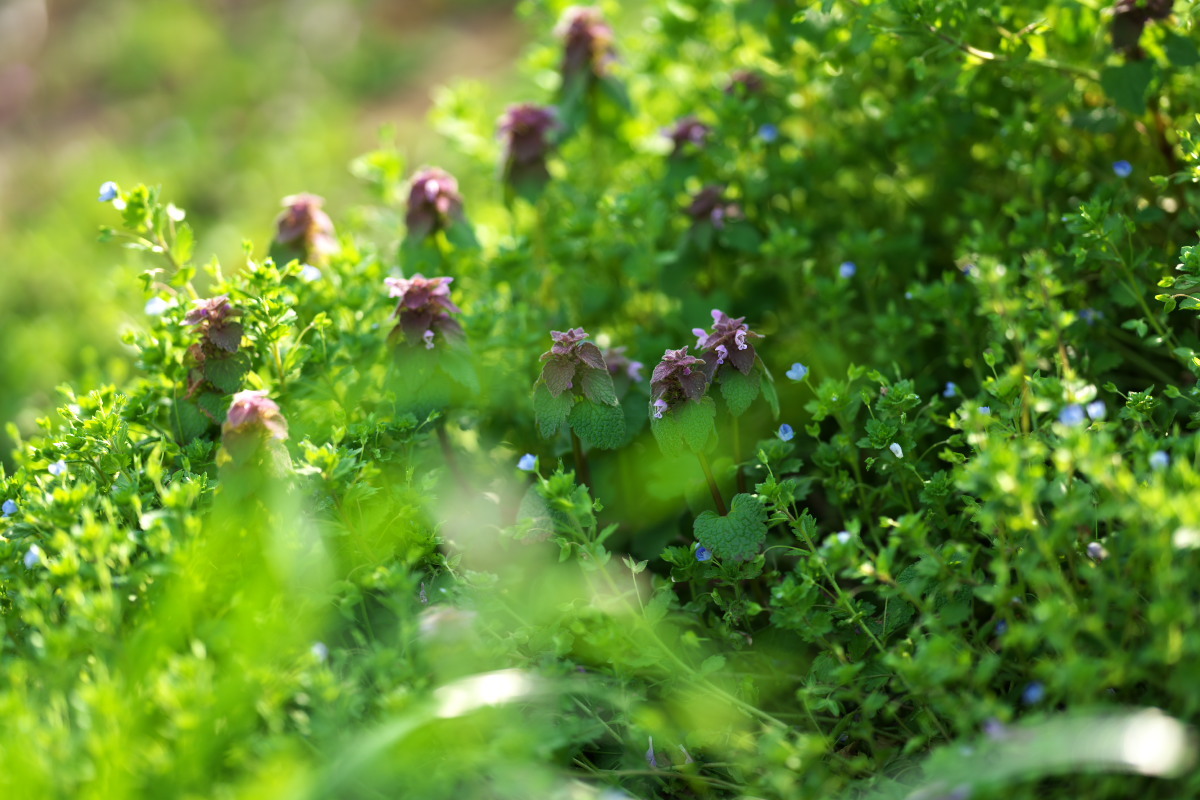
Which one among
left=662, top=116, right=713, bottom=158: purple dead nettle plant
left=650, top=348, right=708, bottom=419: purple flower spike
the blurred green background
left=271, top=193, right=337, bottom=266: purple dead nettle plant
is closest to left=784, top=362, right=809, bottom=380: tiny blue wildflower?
left=650, top=348, right=708, bottom=419: purple flower spike

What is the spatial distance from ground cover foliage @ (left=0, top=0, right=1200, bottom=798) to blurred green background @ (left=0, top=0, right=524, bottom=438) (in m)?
1.48

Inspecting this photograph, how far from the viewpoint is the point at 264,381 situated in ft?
7.07

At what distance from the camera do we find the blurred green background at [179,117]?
434 centimetres

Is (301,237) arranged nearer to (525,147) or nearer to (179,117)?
(525,147)

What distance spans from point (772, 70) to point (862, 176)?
556 millimetres

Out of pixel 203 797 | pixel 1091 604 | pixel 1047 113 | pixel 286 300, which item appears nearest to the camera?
pixel 203 797

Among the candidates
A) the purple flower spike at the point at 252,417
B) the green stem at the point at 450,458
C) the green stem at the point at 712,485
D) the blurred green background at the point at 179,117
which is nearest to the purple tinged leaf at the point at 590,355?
the green stem at the point at 712,485

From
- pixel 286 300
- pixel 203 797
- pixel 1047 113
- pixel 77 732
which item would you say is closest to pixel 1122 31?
pixel 1047 113

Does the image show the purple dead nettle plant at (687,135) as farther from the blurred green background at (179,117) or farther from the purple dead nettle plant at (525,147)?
the blurred green background at (179,117)

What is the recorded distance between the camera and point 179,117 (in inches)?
243

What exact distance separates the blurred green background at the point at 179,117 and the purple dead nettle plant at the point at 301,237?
3.13 feet

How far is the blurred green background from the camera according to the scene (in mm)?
4344

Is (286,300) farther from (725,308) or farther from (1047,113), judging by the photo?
(1047,113)

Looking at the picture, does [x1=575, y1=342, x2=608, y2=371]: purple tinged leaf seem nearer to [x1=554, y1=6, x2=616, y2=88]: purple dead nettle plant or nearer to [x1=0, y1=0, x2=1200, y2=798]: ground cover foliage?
[x1=0, y1=0, x2=1200, y2=798]: ground cover foliage
